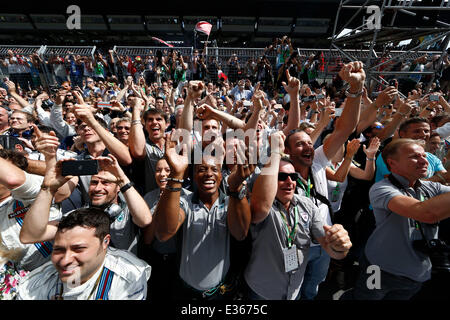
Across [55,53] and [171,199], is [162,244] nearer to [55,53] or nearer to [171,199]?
[171,199]

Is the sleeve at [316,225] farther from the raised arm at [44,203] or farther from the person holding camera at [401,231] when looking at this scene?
the raised arm at [44,203]

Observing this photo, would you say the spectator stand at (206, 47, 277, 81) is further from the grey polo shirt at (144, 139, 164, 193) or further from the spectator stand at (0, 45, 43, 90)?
the grey polo shirt at (144, 139, 164, 193)

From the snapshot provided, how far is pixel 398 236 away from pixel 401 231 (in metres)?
0.05

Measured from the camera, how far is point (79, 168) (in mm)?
1274

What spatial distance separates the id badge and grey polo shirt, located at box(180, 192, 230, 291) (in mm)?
424

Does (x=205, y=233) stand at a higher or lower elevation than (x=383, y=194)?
lower

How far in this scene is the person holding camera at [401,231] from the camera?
1.62 meters

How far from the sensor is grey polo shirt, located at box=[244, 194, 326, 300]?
5.08 feet

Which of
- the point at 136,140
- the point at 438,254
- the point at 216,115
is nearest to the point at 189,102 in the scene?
the point at 216,115

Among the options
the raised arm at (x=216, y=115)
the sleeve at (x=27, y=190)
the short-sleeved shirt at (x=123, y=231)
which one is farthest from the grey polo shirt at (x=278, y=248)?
the sleeve at (x=27, y=190)

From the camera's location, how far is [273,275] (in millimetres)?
1575

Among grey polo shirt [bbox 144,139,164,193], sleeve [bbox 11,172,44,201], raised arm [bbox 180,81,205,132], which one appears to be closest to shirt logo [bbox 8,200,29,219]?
sleeve [bbox 11,172,44,201]

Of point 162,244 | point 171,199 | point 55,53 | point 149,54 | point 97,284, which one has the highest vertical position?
point 149,54

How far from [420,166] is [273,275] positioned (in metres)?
1.35
